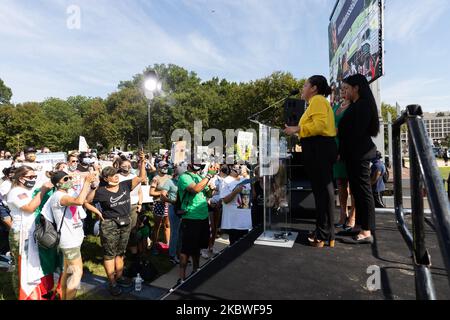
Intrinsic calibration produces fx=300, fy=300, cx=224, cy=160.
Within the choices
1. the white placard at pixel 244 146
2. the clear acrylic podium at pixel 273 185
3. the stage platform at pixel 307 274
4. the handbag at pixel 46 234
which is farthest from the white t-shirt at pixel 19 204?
the white placard at pixel 244 146

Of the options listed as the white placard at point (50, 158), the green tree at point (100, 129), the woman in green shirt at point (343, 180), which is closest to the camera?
the woman in green shirt at point (343, 180)

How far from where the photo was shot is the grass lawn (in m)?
4.53

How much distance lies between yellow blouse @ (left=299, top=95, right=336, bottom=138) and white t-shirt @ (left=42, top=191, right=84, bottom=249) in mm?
3063

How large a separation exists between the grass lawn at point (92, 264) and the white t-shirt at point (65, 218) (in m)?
1.14

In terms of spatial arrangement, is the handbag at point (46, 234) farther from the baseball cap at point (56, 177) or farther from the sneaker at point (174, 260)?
the sneaker at point (174, 260)

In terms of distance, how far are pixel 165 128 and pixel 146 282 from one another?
3460 centimetres

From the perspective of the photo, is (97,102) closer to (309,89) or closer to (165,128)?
(165,128)

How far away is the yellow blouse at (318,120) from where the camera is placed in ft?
Result: 8.48

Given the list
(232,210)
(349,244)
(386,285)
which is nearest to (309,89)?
(349,244)

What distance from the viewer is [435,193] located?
1.09m

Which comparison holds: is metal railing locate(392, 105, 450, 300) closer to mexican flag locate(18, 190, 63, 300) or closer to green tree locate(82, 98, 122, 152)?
mexican flag locate(18, 190, 63, 300)

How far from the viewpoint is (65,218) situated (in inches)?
149

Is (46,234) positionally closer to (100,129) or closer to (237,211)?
(237,211)

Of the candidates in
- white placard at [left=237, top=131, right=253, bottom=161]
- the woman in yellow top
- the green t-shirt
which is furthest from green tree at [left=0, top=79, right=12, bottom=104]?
the woman in yellow top
